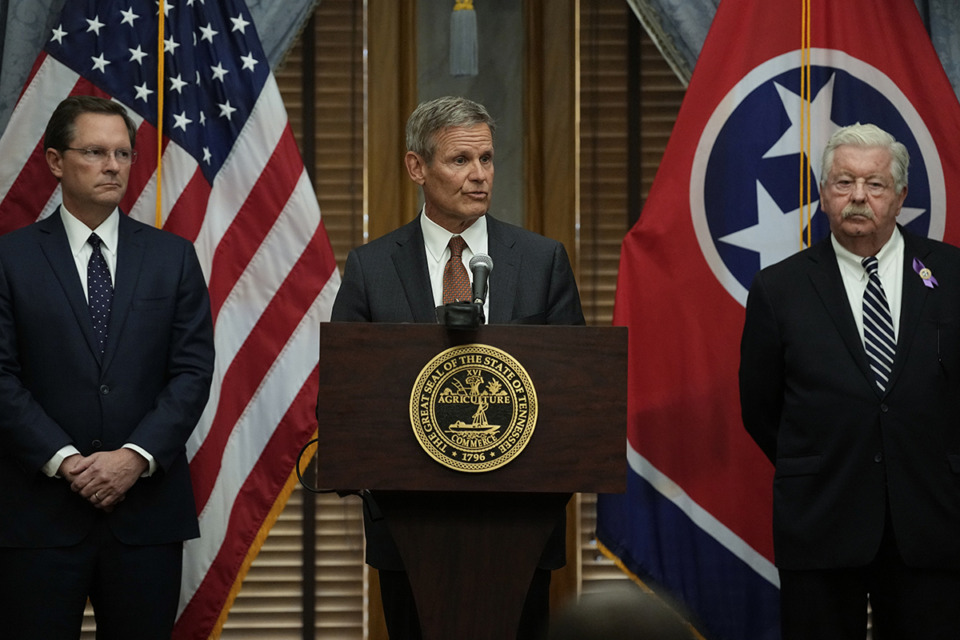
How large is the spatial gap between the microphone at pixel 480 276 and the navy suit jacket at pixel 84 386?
1175mm

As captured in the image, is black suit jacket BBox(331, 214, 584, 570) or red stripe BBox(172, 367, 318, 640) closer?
black suit jacket BBox(331, 214, 584, 570)

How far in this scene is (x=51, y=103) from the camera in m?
3.65

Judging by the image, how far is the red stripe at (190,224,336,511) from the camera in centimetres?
369

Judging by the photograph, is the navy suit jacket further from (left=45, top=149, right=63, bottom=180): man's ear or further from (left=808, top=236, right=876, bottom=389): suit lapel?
(left=808, top=236, right=876, bottom=389): suit lapel

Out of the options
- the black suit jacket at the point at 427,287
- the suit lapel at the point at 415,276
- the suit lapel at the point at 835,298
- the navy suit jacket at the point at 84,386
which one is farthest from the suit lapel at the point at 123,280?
the suit lapel at the point at 835,298

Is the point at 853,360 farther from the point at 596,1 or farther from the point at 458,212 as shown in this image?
the point at 596,1

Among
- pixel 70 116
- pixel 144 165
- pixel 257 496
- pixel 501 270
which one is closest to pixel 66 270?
pixel 70 116

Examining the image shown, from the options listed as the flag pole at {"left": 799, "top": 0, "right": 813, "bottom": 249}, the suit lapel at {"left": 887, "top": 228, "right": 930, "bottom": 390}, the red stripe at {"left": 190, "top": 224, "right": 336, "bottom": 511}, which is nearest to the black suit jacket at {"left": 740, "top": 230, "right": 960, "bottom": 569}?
the suit lapel at {"left": 887, "top": 228, "right": 930, "bottom": 390}

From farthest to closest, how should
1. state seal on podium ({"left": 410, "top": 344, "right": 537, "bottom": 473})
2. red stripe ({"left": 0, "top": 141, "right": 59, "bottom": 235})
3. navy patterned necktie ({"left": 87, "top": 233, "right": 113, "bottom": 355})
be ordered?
red stripe ({"left": 0, "top": 141, "right": 59, "bottom": 235}), navy patterned necktie ({"left": 87, "top": 233, "right": 113, "bottom": 355}), state seal on podium ({"left": 410, "top": 344, "right": 537, "bottom": 473})

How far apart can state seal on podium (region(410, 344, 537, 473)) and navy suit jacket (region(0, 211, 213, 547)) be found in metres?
1.12

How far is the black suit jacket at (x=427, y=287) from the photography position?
8.73 feet

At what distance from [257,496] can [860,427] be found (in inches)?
74.3

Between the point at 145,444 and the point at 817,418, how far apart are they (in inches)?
67.3

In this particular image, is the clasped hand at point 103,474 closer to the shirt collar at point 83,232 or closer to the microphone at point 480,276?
the shirt collar at point 83,232
